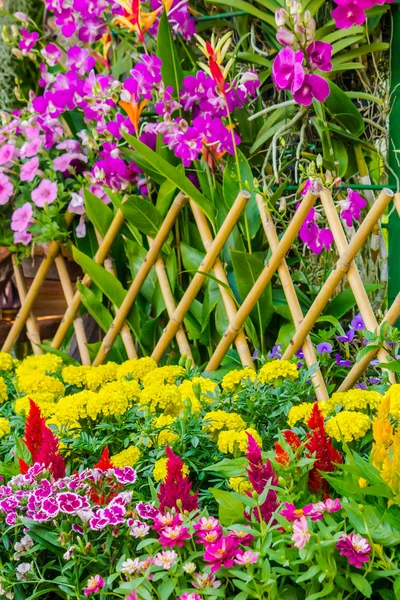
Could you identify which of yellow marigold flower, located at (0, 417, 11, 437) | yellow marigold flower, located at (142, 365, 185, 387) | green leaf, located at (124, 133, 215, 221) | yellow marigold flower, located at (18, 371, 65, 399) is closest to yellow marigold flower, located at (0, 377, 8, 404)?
yellow marigold flower, located at (18, 371, 65, 399)

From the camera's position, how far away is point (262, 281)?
1947mm

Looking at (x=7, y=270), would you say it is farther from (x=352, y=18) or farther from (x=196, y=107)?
(x=352, y=18)

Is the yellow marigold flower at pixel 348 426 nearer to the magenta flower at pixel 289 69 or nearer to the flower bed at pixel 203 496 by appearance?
the flower bed at pixel 203 496

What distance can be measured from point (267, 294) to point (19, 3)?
5.15 feet

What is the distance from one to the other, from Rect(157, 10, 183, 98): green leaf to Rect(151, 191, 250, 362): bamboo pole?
43cm

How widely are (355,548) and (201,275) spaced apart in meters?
1.10

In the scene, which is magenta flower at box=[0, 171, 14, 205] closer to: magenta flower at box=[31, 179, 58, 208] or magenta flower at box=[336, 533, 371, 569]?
magenta flower at box=[31, 179, 58, 208]

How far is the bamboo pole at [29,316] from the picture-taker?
2.58m

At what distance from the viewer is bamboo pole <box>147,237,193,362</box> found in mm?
2158

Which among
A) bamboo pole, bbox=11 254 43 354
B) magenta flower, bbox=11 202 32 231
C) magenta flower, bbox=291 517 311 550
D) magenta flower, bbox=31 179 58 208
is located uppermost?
magenta flower, bbox=31 179 58 208

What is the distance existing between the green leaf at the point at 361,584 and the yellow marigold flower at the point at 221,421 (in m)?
0.47

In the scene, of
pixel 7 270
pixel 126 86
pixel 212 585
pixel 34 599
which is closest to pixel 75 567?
pixel 34 599

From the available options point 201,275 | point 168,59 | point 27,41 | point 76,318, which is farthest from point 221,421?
point 27,41

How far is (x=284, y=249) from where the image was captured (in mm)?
1915
